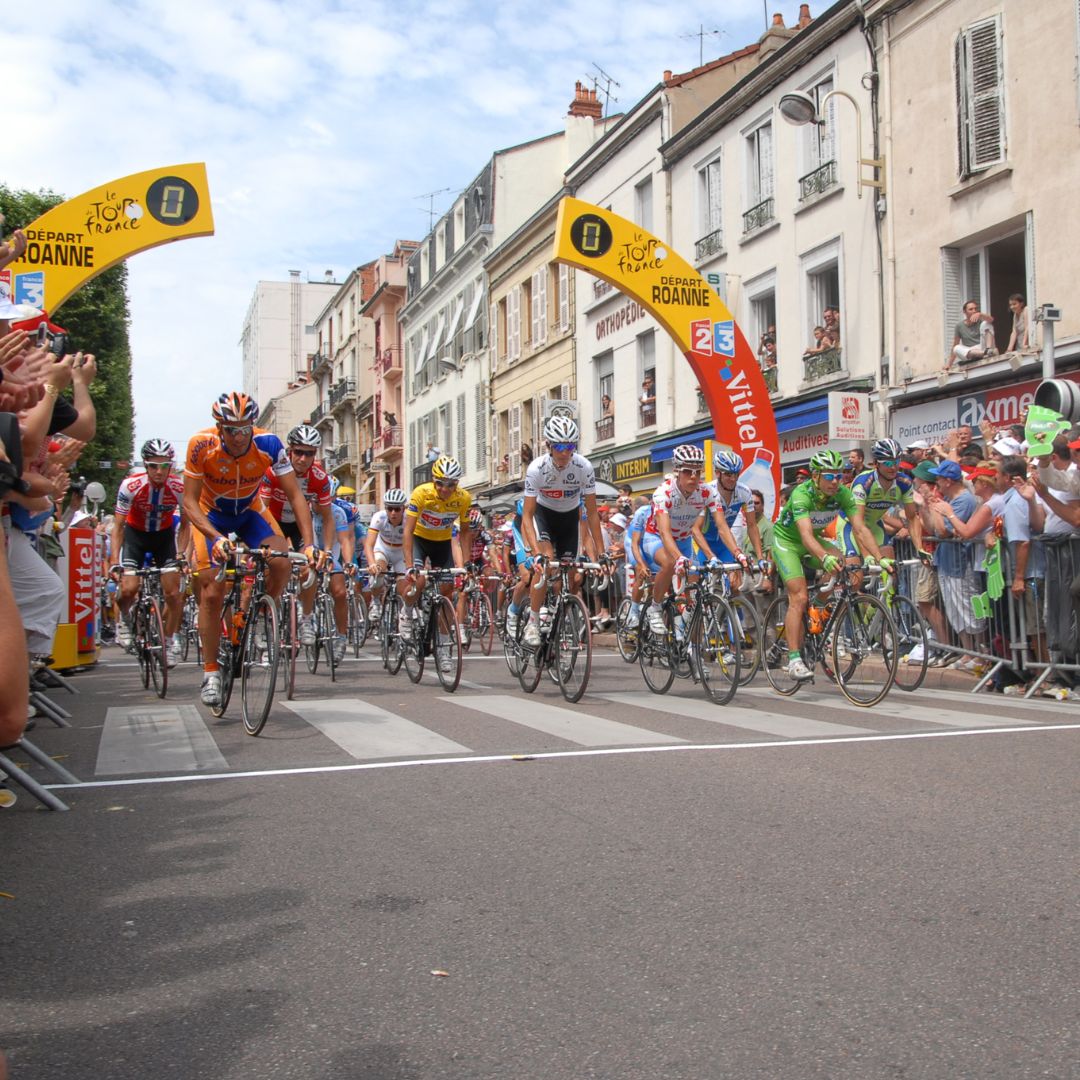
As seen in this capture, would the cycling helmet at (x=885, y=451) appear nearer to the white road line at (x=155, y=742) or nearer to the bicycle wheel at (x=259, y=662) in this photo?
the bicycle wheel at (x=259, y=662)

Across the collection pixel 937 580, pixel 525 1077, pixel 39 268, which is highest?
pixel 39 268

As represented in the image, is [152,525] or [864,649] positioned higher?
[152,525]

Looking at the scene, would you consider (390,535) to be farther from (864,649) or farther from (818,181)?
(818,181)

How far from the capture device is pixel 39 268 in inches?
603

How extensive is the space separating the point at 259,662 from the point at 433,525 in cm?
367

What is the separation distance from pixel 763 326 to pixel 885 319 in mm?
4820

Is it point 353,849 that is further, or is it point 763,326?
point 763,326

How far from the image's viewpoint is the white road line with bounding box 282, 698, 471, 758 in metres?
6.88

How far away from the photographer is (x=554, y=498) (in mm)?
10062

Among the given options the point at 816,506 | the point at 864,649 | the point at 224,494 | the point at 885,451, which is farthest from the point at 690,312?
the point at 224,494

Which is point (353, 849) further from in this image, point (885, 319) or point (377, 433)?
point (377, 433)

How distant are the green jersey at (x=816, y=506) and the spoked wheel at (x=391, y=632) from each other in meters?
4.11

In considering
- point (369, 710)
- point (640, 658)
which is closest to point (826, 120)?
point (640, 658)

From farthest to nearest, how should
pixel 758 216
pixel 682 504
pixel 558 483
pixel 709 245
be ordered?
1. pixel 709 245
2. pixel 758 216
3. pixel 682 504
4. pixel 558 483
